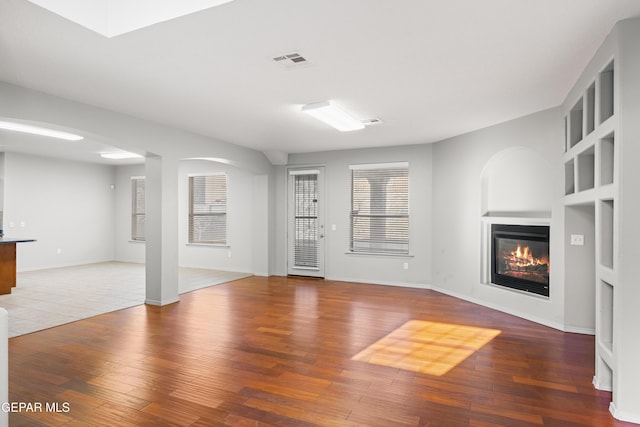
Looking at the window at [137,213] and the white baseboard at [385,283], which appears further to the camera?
the window at [137,213]

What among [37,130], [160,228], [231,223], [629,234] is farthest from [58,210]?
[629,234]

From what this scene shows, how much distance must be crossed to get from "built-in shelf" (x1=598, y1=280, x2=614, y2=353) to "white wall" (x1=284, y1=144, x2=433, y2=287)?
386cm

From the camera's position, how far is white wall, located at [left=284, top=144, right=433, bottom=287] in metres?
6.66

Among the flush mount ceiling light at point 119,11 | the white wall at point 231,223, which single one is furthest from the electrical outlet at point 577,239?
the white wall at point 231,223

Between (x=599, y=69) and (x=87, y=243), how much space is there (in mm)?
10751

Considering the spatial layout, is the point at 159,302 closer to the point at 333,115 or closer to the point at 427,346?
the point at 333,115

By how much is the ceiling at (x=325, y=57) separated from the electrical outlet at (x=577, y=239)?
1547mm

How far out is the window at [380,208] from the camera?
6.86 meters

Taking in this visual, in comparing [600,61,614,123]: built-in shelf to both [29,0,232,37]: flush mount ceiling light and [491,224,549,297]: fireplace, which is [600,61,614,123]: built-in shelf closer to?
[491,224,549,297]: fireplace

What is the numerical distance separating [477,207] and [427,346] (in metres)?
2.69

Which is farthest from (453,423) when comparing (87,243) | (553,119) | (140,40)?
(87,243)

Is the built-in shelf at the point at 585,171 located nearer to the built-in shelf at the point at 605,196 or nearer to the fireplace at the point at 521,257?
the built-in shelf at the point at 605,196

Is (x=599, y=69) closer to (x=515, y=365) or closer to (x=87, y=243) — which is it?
(x=515, y=365)

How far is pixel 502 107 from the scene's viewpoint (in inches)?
171
